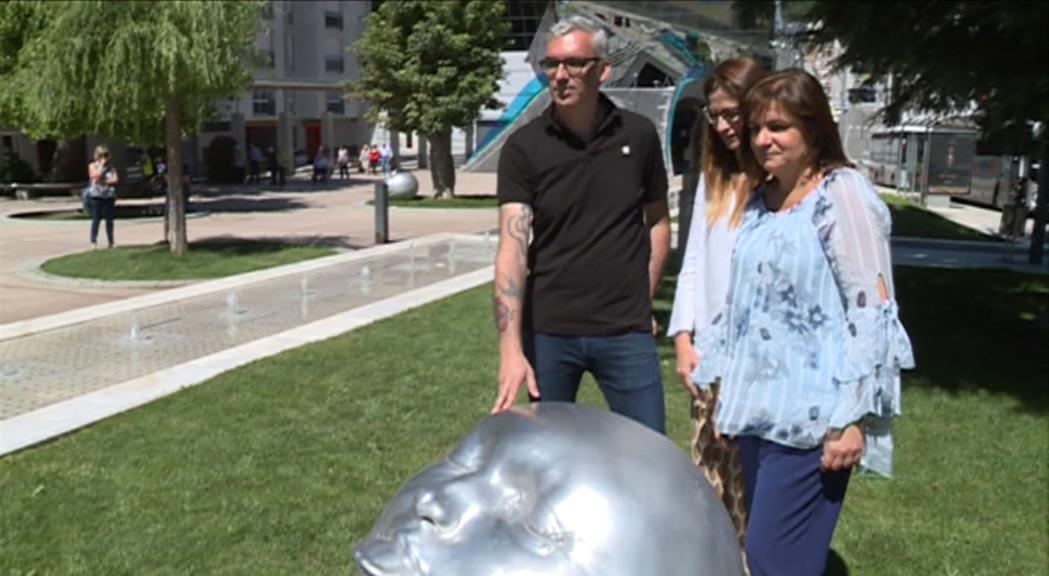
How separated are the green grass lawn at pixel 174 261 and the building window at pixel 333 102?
115 ft

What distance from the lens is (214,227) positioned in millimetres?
21453

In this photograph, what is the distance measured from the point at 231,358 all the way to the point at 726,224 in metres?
6.00

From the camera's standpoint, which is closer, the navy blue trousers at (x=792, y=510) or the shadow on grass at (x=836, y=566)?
the navy blue trousers at (x=792, y=510)

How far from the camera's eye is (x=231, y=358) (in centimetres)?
830

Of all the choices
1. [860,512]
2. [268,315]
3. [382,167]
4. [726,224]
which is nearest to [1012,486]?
[860,512]

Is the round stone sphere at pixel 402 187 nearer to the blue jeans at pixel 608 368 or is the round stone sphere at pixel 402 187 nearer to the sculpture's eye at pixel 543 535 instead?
the blue jeans at pixel 608 368

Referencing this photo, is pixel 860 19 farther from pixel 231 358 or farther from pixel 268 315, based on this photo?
pixel 268 315

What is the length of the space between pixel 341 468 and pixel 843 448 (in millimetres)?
3444

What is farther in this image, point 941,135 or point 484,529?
point 941,135

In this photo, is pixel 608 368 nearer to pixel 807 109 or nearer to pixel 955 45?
pixel 807 109

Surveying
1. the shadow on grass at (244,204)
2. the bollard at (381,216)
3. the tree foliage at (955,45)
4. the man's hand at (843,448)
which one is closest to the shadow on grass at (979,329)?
the tree foliage at (955,45)

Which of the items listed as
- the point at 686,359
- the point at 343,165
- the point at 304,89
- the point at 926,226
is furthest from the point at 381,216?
the point at 304,89

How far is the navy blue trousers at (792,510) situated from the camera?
275 cm

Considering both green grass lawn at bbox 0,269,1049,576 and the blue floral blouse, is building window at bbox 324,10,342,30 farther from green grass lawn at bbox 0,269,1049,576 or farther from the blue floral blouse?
the blue floral blouse
